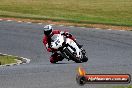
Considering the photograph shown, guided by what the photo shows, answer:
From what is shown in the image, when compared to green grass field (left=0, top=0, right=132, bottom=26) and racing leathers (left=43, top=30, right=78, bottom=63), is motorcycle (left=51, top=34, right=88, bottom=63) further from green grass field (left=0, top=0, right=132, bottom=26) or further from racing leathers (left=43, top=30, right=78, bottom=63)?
green grass field (left=0, top=0, right=132, bottom=26)

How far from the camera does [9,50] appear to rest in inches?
1219

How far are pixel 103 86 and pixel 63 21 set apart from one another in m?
27.1

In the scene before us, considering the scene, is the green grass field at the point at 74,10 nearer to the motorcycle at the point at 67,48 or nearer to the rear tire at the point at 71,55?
the rear tire at the point at 71,55

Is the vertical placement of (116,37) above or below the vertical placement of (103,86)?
below

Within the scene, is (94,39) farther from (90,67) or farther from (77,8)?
(77,8)

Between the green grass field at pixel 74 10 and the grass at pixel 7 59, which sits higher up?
the grass at pixel 7 59

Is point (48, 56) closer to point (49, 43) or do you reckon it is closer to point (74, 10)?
point (49, 43)

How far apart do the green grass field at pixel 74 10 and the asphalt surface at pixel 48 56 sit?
552 centimetres

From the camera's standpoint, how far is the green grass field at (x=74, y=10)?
147 ft

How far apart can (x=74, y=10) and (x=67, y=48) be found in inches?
1221

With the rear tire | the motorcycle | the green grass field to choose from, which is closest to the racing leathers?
the motorcycle

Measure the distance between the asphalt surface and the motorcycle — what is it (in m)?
0.33

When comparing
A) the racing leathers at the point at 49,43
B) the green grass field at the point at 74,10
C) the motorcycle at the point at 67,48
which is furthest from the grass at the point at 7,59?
the green grass field at the point at 74,10

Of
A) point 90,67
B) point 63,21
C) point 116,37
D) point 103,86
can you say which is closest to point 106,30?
point 116,37
